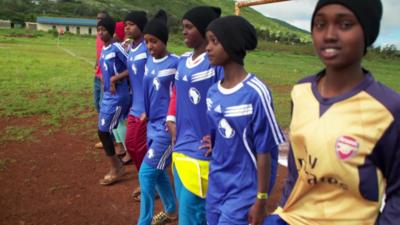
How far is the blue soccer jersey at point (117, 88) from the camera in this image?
554 centimetres

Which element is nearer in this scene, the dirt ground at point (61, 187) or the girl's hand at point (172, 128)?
the girl's hand at point (172, 128)

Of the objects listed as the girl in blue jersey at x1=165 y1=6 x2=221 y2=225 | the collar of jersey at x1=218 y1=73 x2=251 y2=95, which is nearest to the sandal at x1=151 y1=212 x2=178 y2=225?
the girl in blue jersey at x1=165 y1=6 x2=221 y2=225

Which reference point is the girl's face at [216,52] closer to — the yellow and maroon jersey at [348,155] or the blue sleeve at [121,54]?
the yellow and maroon jersey at [348,155]

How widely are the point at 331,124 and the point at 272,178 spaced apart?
1.08 metres

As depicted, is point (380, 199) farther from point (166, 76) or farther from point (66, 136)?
point (66, 136)

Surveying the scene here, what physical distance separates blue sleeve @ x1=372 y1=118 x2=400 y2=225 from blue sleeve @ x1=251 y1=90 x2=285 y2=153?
955 millimetres

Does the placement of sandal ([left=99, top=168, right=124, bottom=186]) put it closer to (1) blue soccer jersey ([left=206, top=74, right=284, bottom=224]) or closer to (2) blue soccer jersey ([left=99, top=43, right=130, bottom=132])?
(2) blue soccer jersey ([left=99, top=43, right=130, bottom=132])

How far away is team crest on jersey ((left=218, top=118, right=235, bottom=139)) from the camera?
279cm

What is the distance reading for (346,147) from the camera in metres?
1.80

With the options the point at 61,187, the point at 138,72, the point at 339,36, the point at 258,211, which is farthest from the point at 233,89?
the point at 61,187

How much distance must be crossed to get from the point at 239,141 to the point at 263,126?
0.18 m

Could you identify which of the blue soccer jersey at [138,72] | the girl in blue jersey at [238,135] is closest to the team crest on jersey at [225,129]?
the girl in blue jersey at [238,135]

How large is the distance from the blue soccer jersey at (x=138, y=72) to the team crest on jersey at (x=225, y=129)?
204 centimetres

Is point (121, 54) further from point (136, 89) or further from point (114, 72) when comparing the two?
point (136, 89)
